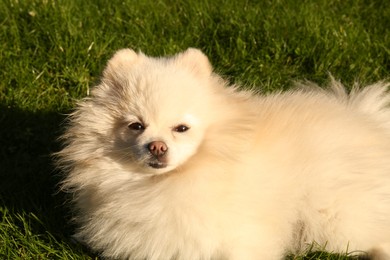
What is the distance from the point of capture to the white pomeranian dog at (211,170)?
2.81 meters

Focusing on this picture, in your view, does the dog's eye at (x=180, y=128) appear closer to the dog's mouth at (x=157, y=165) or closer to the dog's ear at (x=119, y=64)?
the dog's mouth at (x=157, y=165)

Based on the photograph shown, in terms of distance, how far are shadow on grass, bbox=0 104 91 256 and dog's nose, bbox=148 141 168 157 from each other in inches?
44.8

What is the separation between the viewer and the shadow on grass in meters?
3.67

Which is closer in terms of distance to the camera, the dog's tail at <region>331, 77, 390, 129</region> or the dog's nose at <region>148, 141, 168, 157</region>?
the dog's nose at <region>148, 141, 168, 157</region>

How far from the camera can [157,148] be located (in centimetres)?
269

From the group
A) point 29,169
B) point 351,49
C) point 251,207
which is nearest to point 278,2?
point 351,49

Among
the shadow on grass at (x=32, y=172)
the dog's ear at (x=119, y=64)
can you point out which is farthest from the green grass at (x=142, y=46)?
the dog's ear at (x=119, y=64)

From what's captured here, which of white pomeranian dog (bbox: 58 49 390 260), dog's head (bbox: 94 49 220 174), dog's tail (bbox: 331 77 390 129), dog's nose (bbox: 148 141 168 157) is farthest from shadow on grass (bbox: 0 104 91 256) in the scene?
dog's tail (bbox: 331 77 390 129)

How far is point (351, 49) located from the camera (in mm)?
5129

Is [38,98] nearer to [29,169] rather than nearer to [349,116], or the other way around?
[29,169]

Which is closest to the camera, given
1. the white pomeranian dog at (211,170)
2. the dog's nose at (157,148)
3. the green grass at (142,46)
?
the dog's nose at (157,148)

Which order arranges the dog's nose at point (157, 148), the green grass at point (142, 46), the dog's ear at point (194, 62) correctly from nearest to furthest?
the dog's nose at point (157, 148) → the dog's ear at point (194, 62) → the green grass at point (142, 46)

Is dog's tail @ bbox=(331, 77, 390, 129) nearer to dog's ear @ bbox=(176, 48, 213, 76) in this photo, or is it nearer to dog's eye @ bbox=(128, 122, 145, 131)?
dog's ear @ bbox=(176, 48, 213, 76)

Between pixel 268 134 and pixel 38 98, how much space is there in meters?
2.44
